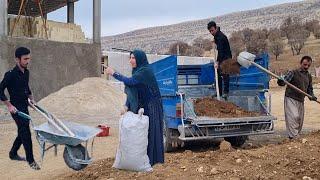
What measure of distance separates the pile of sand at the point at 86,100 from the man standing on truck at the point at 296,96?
1179 centimetres

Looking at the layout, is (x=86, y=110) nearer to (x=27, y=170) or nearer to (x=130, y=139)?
(x=27, y=170)

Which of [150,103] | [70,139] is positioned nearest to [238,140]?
[150,103]

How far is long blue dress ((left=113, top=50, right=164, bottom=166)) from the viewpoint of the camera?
7.28 meters

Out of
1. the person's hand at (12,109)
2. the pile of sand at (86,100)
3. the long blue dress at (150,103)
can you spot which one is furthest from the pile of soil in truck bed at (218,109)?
the pile of sand at (86,100)

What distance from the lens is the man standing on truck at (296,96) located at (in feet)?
37.0

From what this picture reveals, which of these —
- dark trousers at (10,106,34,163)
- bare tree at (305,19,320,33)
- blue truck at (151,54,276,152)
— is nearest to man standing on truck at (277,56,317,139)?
blue truck at (151,54,276,152)

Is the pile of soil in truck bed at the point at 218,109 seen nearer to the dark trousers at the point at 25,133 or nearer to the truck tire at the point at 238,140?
the truck tire at the point at 238,140

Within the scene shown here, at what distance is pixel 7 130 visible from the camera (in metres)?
17.2

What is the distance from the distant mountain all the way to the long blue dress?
3315 inches

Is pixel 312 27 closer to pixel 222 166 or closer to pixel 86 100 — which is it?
pixel 86 100

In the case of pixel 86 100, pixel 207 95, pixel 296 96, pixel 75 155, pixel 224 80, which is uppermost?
pixel 224 80

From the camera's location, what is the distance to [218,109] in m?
11.7

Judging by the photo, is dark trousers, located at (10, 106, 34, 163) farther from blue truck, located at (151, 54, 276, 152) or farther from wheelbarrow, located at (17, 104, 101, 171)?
blue truck, located at (151, 54, 276, 152)

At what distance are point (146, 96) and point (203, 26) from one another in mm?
103277
